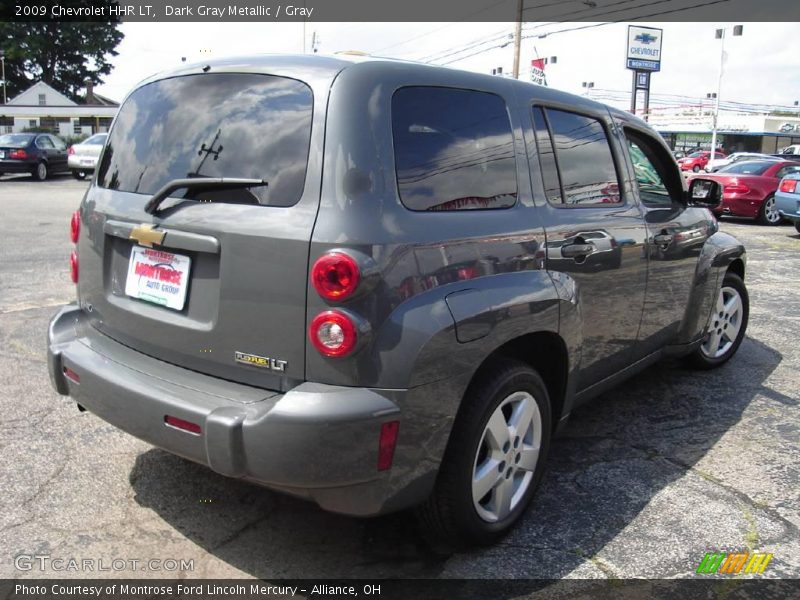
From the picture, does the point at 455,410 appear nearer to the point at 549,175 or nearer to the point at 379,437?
the point at 379,437

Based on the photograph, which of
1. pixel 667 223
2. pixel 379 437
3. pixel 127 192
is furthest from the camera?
pixel 667 223

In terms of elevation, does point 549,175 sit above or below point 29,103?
below

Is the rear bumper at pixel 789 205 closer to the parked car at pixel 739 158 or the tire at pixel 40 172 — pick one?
the parked car at pixel 739 158

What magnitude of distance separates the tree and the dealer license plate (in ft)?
241

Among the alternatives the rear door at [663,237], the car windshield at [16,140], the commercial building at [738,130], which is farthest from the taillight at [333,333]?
the commercial building at [738,130]

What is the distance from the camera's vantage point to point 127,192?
2.90 metres

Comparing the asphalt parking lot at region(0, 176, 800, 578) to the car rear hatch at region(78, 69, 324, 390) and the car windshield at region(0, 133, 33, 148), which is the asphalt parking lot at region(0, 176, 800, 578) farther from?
the car windshield at region(0, 133, 33, 148)

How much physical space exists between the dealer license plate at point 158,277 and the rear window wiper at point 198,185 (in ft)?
0.60

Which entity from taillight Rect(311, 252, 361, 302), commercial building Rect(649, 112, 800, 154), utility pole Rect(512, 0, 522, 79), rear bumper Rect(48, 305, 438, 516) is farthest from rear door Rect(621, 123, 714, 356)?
commercial building Rect(649, 112, 800, 154)

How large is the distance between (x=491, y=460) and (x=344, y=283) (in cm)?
105

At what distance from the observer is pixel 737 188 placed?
15.4 metres

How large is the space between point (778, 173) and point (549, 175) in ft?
49.0

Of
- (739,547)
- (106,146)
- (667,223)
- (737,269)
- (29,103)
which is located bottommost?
(739,547)

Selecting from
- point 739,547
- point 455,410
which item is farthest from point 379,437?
point 739,547
